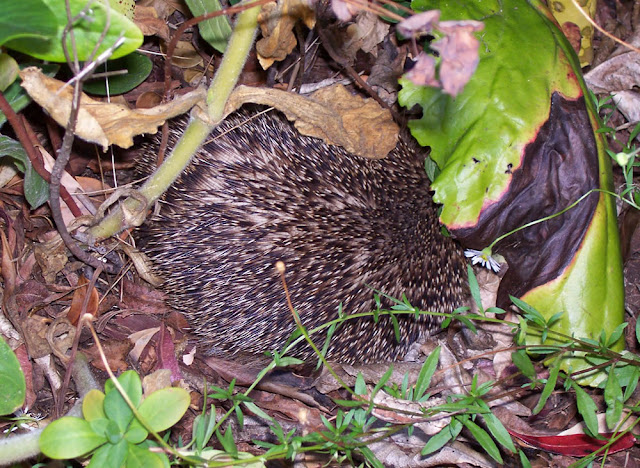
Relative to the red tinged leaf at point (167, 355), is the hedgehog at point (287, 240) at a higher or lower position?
higher

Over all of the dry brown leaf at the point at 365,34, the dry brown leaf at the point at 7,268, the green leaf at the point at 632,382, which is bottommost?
the green leaf at the point at 632,382

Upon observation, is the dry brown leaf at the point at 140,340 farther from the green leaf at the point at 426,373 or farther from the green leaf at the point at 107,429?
the green leaf at the point at 426,373

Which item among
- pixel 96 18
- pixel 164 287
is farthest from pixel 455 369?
pixel 96 18

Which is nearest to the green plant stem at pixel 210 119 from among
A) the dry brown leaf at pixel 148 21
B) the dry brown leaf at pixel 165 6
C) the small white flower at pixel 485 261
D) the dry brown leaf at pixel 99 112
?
the dry brown leaf at pixel 99 112

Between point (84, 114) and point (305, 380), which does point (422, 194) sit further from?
point (84, 114)

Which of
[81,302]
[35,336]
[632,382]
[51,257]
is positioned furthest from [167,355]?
[632,382]

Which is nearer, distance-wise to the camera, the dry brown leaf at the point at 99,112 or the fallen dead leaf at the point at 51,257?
the dry brown leaf at the point at 99,112

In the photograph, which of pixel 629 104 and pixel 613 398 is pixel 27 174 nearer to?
pixel 613 398

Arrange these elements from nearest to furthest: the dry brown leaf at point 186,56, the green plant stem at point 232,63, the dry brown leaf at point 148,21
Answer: the green plant stem at point 232,63 → the dry brown leaf at point 148,21 → the dry brown leaf at point 186,56
